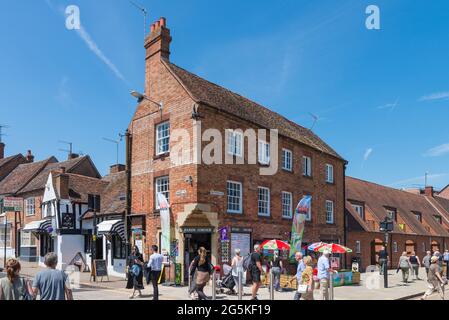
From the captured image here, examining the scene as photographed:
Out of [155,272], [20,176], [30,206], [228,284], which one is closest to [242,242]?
[228,284]

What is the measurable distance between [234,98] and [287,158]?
14.7 feet

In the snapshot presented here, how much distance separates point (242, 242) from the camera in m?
22.5

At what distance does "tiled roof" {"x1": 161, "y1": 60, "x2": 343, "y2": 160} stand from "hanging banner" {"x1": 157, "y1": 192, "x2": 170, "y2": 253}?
477 centimetres

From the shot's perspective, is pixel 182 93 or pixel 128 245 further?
pixel 128 245

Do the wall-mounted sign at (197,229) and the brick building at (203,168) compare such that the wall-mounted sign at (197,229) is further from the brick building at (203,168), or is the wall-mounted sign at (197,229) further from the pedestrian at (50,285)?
the pedestrian at (50,285)

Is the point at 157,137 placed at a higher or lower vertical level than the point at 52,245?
higher

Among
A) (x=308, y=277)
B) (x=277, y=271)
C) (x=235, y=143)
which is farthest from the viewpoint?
(x=235, y=143)

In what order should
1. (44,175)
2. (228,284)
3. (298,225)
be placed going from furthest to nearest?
1. (44,175)
2. (298,225)
3. (228,284)

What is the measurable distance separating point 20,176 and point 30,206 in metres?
6.38

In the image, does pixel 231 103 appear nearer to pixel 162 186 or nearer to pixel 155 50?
pixel 155 50

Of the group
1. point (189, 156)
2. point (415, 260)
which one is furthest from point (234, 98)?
point (415, 260)

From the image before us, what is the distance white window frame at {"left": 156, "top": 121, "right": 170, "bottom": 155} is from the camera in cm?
2248
